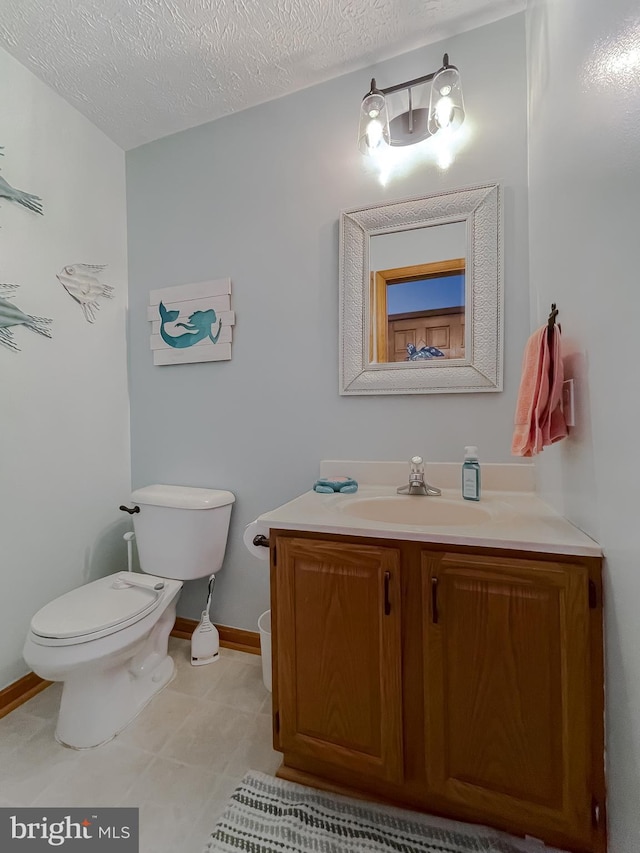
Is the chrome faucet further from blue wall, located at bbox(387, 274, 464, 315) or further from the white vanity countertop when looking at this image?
blue wall, located at bbox(387, 274, 464, 315)

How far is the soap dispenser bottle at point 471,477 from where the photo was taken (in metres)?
1.19

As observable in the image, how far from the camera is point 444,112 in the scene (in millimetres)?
1276

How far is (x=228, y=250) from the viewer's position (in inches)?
65.5

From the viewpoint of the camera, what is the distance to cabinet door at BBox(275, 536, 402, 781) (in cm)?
92

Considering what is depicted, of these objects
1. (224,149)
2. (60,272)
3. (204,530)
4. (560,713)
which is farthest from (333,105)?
(560,713)

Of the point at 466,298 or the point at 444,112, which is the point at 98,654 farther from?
the point at 444,112

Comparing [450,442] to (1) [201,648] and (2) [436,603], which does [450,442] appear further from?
(1) [201,648]

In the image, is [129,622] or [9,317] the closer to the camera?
[129,622]

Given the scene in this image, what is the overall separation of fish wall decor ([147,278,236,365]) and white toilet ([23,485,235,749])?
2.11 ft

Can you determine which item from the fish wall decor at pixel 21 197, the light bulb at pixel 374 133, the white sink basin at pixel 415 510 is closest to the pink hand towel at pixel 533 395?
the white sink basin at pixel 415 510

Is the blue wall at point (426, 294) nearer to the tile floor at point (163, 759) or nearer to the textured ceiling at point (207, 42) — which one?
the textured ceiling at point (207, 42)

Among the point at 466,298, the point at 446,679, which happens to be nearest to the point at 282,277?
the point at 466,298

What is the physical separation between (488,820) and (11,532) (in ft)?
5.87

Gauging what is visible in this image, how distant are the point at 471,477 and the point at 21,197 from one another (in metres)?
2.02
